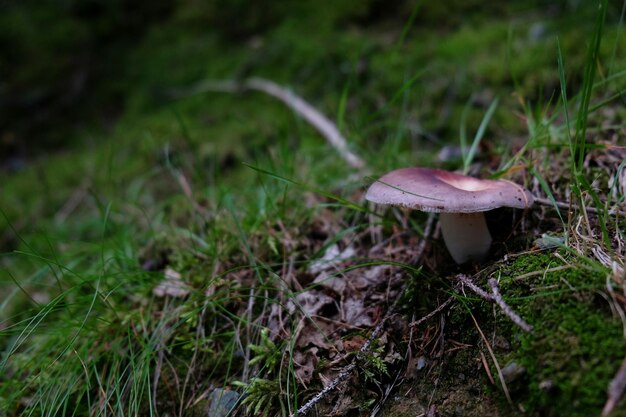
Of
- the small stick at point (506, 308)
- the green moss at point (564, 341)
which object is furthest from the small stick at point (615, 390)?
A: the small stick at point (506, 308)

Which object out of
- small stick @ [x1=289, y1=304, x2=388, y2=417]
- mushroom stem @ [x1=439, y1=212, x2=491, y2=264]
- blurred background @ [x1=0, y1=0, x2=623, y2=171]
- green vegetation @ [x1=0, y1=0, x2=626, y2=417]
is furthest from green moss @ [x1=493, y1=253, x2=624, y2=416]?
blurred background @ [x1=0, y1=0, x2=623, y2=171]

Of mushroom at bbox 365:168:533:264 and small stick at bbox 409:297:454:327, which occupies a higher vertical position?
mushroom at bbox 365:168:533:264

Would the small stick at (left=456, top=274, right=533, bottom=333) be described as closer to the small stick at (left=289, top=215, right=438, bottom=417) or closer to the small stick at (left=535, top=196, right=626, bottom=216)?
the small stick at (left=289, top=215, right=438, bottom=417)

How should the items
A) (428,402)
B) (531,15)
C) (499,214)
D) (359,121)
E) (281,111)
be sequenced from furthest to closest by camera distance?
(281,111) → (531,15) → (359,121) → (499,214) → (428,402)

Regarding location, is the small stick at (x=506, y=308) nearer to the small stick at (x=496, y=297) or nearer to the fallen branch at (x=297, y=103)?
the small stick at (x=496, y=297)

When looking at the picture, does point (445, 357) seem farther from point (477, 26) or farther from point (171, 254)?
point (477, 26)

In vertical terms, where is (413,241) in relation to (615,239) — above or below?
below

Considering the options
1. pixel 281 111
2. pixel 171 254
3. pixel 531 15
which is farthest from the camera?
pixel 281 111

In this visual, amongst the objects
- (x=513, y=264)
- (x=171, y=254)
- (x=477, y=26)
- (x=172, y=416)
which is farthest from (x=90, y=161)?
(x=513, y=264)
